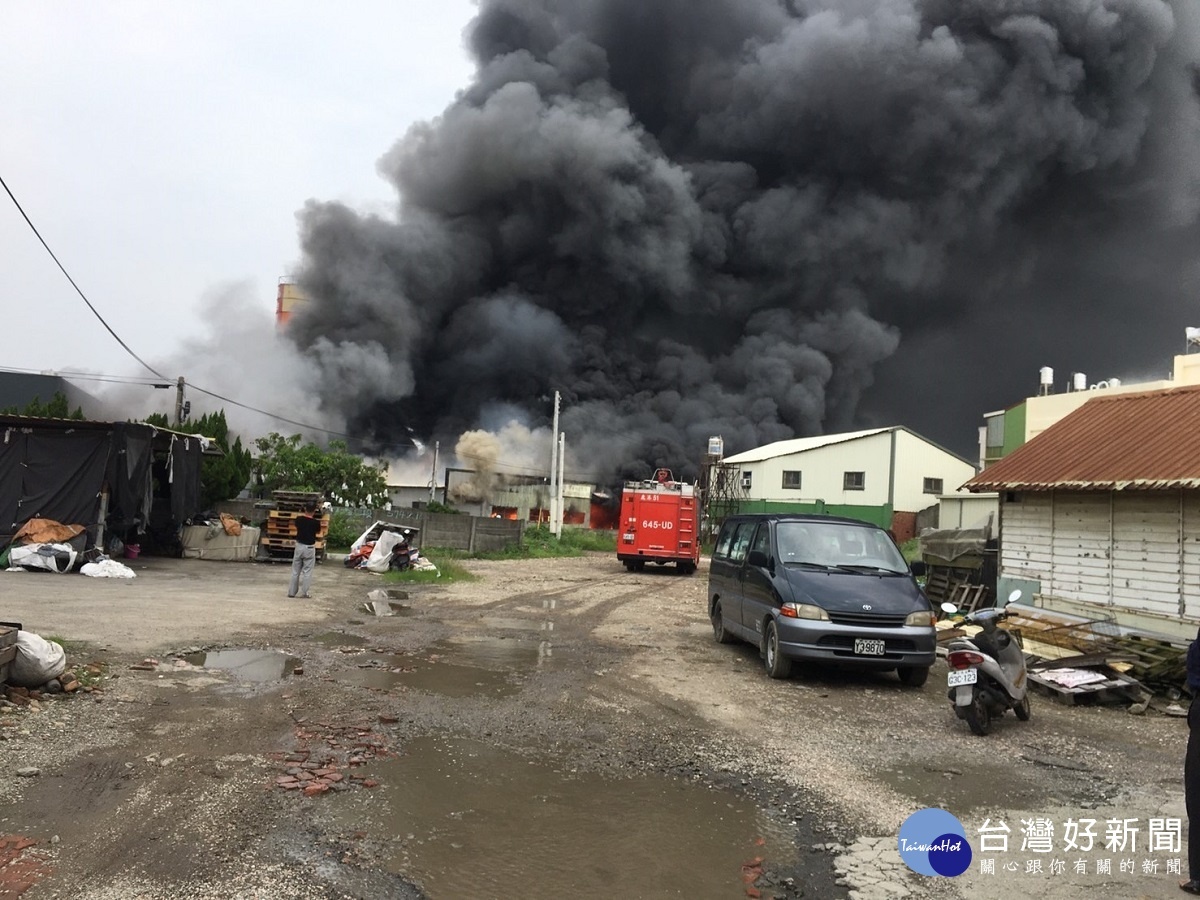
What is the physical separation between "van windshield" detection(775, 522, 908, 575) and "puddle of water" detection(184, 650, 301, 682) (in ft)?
15.3

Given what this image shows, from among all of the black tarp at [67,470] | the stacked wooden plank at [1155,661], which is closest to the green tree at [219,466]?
the black tarp at [67,470]

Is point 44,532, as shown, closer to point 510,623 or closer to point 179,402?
point 510,623

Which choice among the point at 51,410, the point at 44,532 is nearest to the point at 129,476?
the point at 44,532

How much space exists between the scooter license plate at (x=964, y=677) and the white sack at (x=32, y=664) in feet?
20.1

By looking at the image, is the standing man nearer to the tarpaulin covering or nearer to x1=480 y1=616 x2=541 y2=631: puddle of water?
x1=480 y1=616 x2=541 y2=631: puddle of water

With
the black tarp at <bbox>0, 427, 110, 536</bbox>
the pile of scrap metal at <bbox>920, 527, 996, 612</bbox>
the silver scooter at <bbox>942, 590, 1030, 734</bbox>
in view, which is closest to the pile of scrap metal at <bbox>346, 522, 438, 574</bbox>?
the black tarp at <bbox>0, 427, 110, 536</bbox>

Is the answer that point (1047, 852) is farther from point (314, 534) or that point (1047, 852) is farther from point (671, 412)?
point (671, 412)

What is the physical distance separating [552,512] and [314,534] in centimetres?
2003

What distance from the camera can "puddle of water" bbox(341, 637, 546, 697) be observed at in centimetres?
685

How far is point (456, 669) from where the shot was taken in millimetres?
7676

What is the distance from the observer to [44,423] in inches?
578

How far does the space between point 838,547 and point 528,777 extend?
15.5 feet

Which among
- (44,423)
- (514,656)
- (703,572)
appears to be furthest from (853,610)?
(703,572)

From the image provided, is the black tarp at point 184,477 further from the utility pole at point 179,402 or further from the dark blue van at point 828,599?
the dark blue van at point 828,599
